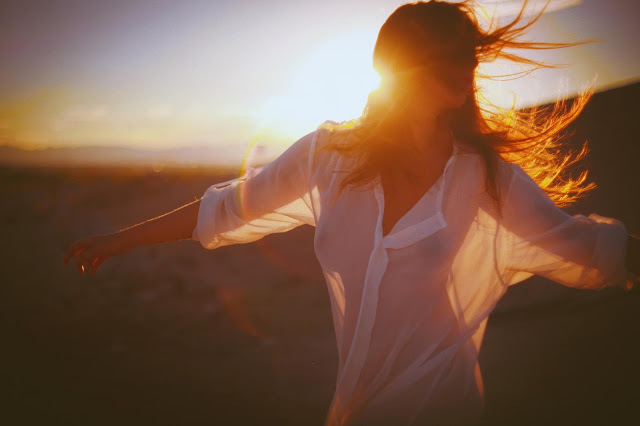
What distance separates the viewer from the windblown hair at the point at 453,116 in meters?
1.45

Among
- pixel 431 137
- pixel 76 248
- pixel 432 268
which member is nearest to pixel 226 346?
pixel 76 248

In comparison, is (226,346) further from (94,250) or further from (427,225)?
(427,225)

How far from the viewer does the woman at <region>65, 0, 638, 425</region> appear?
4.59 feet

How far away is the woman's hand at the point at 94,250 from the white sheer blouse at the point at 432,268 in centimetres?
89

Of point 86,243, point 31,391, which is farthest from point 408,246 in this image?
point 31,391

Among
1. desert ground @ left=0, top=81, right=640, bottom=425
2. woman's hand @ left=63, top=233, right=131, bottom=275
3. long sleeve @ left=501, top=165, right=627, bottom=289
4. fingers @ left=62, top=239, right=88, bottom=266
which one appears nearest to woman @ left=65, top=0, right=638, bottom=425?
long sleeve @ left=501, top=165, right=627, bottom=289

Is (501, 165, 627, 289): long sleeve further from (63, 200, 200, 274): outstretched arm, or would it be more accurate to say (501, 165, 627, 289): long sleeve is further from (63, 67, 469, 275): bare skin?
(63, 200, 200, 274): outstretched arm

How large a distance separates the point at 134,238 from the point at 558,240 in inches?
67.8

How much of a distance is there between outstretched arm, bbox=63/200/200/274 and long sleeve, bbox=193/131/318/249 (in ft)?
0.22

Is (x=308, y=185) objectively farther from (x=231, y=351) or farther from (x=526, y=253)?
(x=231, y=351)

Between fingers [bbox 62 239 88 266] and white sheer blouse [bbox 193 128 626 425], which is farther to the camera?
fingers [bbox 62 239 88 266]

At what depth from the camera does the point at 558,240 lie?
1383 millimetres

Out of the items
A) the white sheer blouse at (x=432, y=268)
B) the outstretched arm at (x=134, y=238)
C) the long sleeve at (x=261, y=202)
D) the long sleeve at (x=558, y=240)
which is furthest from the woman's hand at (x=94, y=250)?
the long sleeve at (x=558, y=240)

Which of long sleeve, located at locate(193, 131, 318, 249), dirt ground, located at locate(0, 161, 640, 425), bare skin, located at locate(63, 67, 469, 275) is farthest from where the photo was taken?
dirt ground, located at locate(0, 161, 640, 425)
